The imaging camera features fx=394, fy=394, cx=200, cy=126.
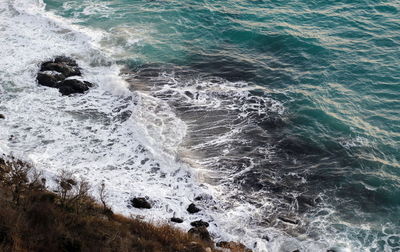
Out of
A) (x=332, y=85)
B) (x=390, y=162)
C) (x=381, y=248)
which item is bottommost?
(x=381, y=248)

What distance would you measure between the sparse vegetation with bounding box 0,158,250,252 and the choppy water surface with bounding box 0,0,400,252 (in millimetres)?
2605

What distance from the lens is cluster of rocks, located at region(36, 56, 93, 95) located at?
3506 centimetres

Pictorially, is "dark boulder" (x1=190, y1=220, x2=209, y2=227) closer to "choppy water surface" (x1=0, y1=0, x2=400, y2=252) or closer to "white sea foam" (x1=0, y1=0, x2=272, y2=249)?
"white sea foam" (x1=0, y1=0, x2=272, y2=249)

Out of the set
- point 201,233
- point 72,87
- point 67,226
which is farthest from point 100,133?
point 201,233

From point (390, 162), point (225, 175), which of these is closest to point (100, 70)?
point (225, 175)

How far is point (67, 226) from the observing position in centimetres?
1986

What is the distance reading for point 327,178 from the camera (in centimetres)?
2783

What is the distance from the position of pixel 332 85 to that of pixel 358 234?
53.5ft

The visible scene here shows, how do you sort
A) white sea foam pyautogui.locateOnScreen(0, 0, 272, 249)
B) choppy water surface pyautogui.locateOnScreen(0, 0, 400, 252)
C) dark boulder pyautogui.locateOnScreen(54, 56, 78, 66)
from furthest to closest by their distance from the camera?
dark boulder pyautogui.locateOnScreen(54, 56, 78, 66)
white sea foam pyautogui.locateOnScreen(0, 0, 272, 249)
choppy water surface pyautogui.locateOnScreen(0, 0, 400, 252)

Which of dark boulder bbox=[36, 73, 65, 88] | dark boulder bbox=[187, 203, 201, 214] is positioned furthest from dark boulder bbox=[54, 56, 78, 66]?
dark boulder bbox=[187, 203, 201, 214]

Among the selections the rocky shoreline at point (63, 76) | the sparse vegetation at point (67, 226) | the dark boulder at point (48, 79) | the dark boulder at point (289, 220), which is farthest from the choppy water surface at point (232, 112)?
the sparse vegetation at point (67, 226)

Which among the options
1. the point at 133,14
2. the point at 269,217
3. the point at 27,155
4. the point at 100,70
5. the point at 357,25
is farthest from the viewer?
the point at 133,14

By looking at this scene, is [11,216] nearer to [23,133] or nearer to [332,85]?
[23,133]

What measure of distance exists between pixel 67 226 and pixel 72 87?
1815cm
